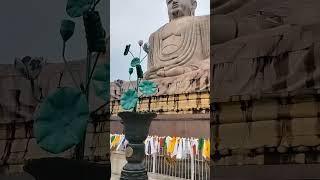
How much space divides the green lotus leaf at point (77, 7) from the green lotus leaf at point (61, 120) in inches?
26.0

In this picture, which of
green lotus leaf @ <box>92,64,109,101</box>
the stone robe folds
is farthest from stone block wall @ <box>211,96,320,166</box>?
the stone robe folds

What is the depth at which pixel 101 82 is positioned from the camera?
3.71m

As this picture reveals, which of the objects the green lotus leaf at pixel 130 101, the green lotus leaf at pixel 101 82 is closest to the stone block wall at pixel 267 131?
the green lotus leaf at pixel 101 82

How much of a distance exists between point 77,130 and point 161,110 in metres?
10.4

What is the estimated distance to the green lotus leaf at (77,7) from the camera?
369cm

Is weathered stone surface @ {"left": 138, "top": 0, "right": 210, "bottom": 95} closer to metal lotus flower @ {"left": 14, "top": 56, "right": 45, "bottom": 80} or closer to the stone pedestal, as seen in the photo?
the stone pedestal

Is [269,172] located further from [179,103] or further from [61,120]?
[179,103]

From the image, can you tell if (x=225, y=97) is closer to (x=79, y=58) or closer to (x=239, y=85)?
(x=239, y=85)

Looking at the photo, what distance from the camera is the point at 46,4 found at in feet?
12.2

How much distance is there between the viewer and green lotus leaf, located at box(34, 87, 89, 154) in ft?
12.0

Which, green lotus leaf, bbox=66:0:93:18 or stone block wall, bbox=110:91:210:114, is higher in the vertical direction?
green lotus leaf, bbox=66:0:93:18

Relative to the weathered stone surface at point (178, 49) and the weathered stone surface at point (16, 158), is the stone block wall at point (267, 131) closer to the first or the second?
the weathered stone surface at point (16, 158)

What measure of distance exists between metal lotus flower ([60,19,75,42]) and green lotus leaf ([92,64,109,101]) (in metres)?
0.38

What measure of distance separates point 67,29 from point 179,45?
13460 millimetres
